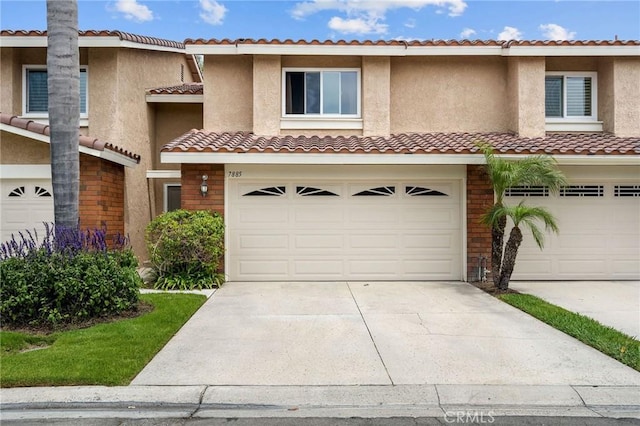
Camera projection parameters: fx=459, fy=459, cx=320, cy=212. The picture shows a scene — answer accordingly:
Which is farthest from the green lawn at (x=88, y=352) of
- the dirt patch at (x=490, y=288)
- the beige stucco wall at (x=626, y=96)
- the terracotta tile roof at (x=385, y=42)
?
the beige stucco wall at (x=626, y=96)

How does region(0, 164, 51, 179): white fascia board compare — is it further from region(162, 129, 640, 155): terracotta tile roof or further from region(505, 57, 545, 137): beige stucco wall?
region(505, 57, 545, 137): beige stucco wall

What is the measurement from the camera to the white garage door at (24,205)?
11023 millimetres

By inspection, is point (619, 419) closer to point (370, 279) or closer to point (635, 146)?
point (370, 279)

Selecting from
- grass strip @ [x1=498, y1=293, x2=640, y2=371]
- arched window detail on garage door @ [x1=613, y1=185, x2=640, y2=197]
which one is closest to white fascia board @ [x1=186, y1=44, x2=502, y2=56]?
arched window detail on garage door @ [x1=613, y1=185, x2=640, y2=197]

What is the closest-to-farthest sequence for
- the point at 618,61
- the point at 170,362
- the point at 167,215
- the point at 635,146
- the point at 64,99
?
the point at 170,362
the point at 64,99
the point at 167,215
the point at 635,146
the point at 618,61

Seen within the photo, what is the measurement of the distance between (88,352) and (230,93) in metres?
8.88

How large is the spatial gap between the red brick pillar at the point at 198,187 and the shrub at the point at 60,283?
3659 mm

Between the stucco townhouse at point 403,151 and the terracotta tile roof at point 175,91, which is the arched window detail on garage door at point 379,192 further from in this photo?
the terracotta tile roof at point 175,91

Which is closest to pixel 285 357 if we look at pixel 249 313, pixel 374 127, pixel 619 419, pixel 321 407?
pixel 321 407

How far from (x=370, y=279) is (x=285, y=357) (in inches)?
225

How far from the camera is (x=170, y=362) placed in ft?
17.9

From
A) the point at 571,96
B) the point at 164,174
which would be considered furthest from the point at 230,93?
the point at 571,96

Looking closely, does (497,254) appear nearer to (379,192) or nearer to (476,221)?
(476,221)

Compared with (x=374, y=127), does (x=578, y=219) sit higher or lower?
lower
